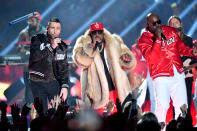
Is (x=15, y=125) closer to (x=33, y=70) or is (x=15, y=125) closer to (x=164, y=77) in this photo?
(x=33, y=70)

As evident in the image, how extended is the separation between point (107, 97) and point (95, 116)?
3970mm

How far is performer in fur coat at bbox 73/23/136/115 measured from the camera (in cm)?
578

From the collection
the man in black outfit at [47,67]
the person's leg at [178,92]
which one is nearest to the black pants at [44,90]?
the man in black outfit at [47,67]

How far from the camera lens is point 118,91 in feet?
19.1

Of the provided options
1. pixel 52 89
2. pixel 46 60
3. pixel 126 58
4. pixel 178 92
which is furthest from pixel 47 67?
pixel 178 92

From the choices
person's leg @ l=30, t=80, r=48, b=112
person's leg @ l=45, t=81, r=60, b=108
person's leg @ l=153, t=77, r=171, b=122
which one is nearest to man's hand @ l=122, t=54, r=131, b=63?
person's leg @ l=153, t=77, r=171, b=122

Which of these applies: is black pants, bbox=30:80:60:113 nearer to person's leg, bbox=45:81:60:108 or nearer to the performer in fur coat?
person's leg, bbox=45:81:60:108

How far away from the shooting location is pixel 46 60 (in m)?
4.92

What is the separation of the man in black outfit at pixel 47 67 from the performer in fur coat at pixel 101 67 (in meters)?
0.82

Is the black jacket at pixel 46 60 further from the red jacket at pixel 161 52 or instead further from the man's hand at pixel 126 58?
the man's hand at pixel 126 58

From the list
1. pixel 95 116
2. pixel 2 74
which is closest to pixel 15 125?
pixel 95 116

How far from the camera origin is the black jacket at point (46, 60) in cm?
490

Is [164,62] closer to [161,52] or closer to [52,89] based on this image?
[161,52]

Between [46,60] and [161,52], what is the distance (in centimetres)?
149
